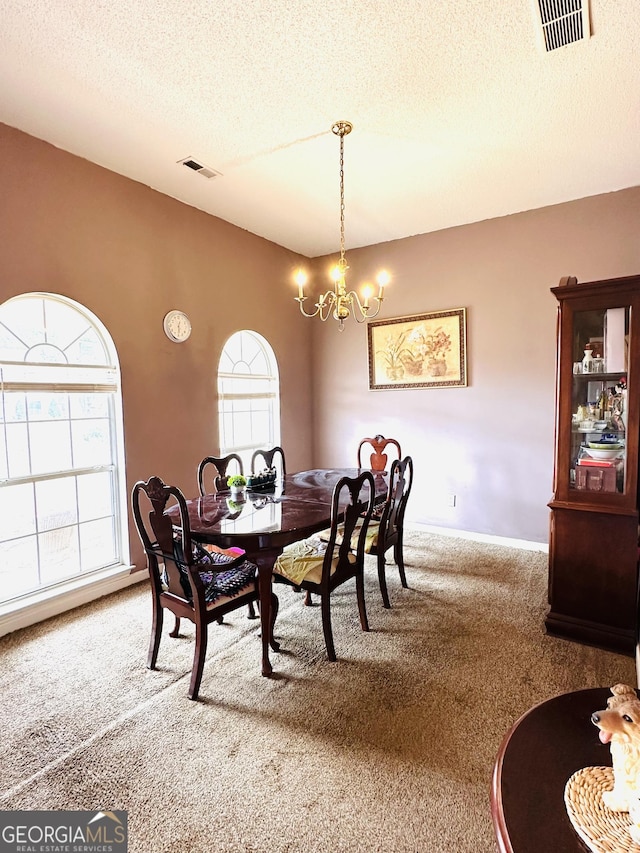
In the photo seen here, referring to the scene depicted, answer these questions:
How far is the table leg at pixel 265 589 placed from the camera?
218cm

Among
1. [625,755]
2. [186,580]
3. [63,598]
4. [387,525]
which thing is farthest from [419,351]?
[625,755]

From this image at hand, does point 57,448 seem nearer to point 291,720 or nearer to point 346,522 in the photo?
point 346,522

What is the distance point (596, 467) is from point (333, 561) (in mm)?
1689

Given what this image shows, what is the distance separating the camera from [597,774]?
3.32ft

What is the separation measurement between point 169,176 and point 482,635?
12.9 feet

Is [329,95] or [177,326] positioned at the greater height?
[329,95]

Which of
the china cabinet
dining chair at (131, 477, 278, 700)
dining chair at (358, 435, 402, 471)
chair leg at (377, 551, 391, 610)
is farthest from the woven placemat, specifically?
dining chair at (358, 435, 402, 471)

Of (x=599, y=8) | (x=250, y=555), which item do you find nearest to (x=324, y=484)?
(x=250, y=555)

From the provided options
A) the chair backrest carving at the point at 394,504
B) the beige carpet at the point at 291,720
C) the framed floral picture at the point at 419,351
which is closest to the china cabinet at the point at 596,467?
the beige carpet at the point at 291,720

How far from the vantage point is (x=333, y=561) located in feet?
8.33

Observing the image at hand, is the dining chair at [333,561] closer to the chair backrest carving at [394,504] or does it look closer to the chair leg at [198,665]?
the chair backrest carving at [394,504]

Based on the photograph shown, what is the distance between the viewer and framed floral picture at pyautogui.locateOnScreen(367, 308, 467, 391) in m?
4.32

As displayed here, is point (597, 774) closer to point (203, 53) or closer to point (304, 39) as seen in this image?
point (304, 39)

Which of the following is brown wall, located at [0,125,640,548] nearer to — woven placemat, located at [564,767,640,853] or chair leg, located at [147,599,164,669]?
chair leg, located at [147,599,164,669]
